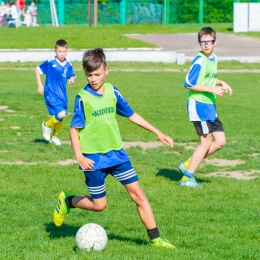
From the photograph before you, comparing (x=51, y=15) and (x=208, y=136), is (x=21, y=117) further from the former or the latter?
(x=51, y=15)

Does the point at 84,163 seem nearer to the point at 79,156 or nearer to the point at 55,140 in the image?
the point at 79,156

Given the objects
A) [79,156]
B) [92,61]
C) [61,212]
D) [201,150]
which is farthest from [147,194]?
[92,61]

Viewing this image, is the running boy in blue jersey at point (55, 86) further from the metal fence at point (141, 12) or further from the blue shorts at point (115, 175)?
the metal fence at point (141, 12)

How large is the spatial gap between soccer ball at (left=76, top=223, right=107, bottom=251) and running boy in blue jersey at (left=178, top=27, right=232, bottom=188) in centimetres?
300

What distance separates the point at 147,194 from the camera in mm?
8492

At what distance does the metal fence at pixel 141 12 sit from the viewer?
50125mm

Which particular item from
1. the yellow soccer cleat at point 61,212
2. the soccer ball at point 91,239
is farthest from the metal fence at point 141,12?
the soccer ball at point 91,239

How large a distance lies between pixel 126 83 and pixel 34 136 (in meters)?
8.56

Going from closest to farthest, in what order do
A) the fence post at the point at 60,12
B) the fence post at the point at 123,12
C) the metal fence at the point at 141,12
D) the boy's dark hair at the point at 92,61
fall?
the boy's dark hair at the point at 92,61 → the metal fence at the point at 141,12 → the fence post at the point at 60,12 → the fence post at the point at 123,12

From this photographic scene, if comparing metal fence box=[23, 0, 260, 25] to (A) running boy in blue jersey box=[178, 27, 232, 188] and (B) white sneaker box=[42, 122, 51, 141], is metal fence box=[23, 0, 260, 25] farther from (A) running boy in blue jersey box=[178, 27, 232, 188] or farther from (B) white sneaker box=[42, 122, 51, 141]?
(A) running boy in blue jersey box=[178, 27, 232, 188]

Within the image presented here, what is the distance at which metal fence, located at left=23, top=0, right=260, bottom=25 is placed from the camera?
50.1m

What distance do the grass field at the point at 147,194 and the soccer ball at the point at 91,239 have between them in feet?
0.21

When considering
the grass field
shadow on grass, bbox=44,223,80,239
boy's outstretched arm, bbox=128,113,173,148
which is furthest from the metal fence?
boy's outstretched arm, bbox=128,113,173,148

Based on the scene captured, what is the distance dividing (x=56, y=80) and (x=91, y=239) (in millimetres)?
6092
